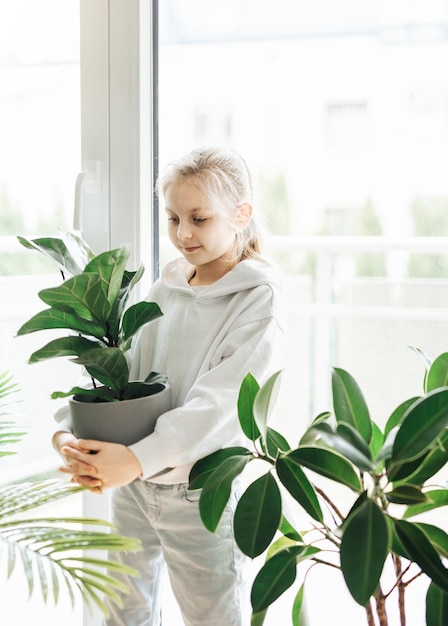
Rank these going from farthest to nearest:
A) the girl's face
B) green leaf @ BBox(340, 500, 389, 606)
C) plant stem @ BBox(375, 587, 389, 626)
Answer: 1. the girl's face
2. plant stem @ BBox(375, 587, 389, 626)
3. green leaf @ BBox(340, 500, 389, 606)

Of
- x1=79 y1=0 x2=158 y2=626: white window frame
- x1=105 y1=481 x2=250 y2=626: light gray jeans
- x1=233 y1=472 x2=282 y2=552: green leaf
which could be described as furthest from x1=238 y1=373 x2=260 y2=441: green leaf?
x1=79 y1=0 x2=158 y2=626: white window frame

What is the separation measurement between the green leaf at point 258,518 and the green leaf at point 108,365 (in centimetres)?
31

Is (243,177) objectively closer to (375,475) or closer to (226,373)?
(226,373)

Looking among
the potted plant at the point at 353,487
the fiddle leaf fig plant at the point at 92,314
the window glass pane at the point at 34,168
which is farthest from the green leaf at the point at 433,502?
the window glass pane at the point at 34,168

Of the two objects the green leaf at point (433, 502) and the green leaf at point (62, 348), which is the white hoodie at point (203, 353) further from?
the green leaf at point (433, 502)

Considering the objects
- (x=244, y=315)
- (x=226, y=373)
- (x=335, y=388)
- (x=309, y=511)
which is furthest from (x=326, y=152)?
(x=309, y=511)

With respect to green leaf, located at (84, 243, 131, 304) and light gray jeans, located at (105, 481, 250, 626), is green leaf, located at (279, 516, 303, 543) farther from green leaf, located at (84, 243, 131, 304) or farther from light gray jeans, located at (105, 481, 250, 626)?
green leaf, located at (84, 243, 131, 304)

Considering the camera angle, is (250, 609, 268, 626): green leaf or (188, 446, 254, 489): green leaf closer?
(250, 609, 268, 626): green leaf

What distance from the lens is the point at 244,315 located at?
4.45ft

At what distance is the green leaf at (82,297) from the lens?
110 centimetres

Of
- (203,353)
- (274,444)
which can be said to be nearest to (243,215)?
(203,353)

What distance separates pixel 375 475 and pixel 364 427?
0.34 ft

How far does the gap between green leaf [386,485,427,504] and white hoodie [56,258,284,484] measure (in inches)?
15.4

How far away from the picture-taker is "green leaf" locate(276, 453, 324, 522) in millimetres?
1046
